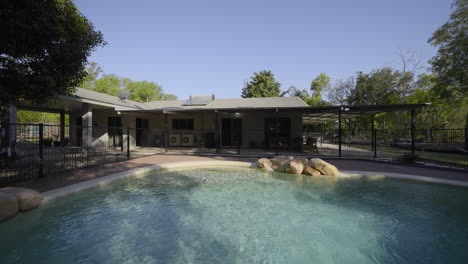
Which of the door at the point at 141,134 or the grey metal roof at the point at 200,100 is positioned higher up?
the grey metal roof at the point at 200,100

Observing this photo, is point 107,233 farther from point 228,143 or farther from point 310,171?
point 228,143

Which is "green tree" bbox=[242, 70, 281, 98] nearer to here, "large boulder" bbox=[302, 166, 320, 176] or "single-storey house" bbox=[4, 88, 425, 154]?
"single-storey house" bbox=[4, 88, 425, 154]

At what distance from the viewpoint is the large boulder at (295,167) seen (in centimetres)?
794

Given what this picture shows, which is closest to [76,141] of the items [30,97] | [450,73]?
[30,97]

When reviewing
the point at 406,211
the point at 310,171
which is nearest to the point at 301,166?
the point at 310,171

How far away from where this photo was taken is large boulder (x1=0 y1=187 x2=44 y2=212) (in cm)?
406

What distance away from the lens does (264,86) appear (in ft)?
105

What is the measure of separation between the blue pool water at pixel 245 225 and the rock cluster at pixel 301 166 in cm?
127

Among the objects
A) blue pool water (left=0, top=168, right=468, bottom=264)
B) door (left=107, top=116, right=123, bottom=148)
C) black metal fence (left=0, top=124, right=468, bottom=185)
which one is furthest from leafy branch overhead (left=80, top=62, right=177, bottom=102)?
blue pool water (left=0, top=168, right=468, bottom=264)

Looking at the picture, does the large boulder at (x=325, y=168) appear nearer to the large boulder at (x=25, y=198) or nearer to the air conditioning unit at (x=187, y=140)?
the large boulder at (x=25, y=198)

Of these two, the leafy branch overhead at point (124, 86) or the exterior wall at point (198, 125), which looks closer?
the exterior wall at point (198, 125)

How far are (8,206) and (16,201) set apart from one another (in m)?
0.15

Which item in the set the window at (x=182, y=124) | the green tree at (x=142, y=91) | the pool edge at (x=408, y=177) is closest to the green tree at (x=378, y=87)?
the pool edge at (x=408, y=177)

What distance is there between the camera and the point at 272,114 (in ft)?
48.7
